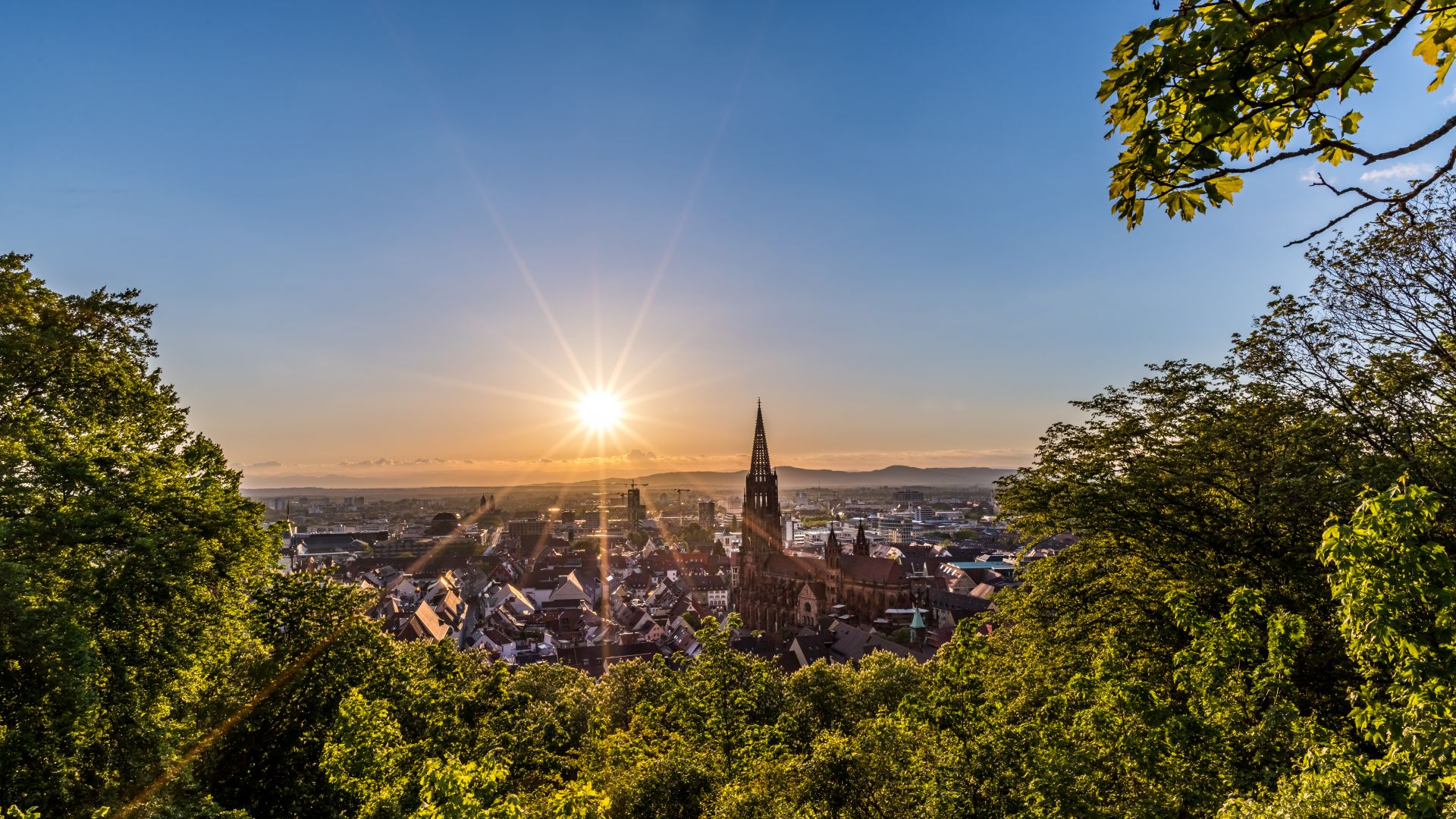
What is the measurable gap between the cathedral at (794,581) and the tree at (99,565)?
240 ft

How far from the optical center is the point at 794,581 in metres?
96.0

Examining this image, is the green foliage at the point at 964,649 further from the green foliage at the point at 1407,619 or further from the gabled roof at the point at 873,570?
the gabled roof at the point at 873,570

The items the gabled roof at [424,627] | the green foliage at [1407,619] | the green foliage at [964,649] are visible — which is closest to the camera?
the green foliage at [1407,619]

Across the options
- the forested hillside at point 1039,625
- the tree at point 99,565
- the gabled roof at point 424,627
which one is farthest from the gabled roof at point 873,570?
the tree at point 99,565

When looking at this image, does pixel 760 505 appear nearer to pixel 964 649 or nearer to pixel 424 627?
pixel 424 627

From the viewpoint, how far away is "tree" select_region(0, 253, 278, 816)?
12477 millimetres

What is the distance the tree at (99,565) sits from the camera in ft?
40.9

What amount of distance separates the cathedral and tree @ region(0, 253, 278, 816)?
240 feet

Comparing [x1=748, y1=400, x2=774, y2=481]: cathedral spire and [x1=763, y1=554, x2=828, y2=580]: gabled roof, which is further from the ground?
[x1=748, y1=400, x2=774, y2=481]: cathedral spire

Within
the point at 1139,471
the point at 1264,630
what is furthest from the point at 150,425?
the point at 1139,471

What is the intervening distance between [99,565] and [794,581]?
87.4 m

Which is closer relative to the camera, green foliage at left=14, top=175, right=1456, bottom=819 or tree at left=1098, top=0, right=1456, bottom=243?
tree at left=1098, top=0, right=1456, bottom=243

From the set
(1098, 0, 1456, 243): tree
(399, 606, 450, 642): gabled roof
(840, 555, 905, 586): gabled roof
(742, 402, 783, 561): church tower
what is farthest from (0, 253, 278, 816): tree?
(840, 555, 905, 586): gabled roof

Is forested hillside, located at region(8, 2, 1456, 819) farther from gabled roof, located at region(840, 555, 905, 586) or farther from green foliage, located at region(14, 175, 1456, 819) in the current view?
gabled roof, located at region(840, 555, 905, 586)
